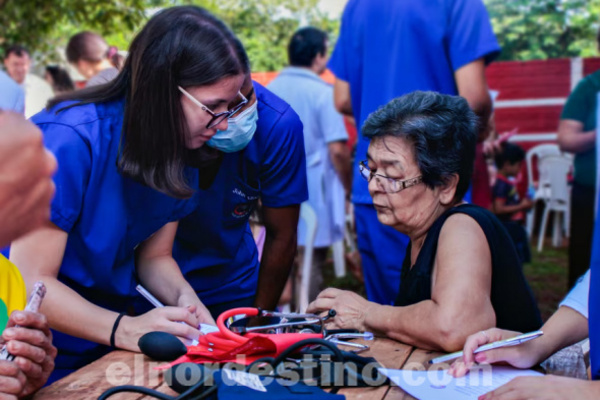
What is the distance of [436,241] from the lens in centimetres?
196

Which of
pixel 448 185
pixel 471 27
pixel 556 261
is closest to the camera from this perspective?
pixel 448 185

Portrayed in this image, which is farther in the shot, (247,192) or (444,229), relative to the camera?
(247,192)

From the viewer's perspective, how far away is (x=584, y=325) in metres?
1.82

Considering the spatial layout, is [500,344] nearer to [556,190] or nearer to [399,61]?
[399,61]

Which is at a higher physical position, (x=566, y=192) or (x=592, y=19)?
(x=592, y=19)

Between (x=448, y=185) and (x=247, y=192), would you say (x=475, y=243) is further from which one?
(x=247, y=192)

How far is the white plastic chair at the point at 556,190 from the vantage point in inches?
353

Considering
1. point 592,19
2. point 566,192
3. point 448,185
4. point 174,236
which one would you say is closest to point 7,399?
point 174,236

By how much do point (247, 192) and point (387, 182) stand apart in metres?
0.50

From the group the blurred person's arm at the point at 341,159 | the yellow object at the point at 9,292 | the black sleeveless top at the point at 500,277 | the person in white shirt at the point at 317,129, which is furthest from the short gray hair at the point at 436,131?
the blurred person's arm at the point at 341,159

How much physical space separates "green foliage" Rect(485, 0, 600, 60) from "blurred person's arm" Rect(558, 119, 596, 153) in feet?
48.3

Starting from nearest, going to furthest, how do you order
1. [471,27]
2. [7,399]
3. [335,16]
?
[7,399] → [471,27] → [335,16]

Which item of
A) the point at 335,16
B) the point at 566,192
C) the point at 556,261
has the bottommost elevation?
the point at 556,261

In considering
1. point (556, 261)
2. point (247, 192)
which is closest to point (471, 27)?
point (247, 192)
